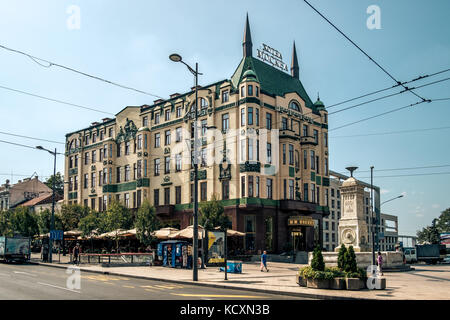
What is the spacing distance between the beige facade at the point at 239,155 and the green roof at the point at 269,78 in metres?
0.15

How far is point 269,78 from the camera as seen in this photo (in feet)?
166

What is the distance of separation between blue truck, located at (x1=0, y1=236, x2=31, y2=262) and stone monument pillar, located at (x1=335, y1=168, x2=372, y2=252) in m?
26.3

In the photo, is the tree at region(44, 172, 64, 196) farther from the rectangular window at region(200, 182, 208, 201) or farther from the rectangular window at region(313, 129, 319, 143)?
the rectangular window at region(313, 129, 319, 143)

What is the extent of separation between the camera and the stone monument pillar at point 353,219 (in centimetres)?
3136

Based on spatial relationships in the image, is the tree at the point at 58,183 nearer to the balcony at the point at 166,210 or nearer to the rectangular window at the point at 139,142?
the rectangular window at the point at 139,142

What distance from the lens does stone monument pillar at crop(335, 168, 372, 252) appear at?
31.4 meters

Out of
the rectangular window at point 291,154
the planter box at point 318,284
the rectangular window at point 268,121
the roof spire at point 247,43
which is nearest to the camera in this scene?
the planter box at point 318,284

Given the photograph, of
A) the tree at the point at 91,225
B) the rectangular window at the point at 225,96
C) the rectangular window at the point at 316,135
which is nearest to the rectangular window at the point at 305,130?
the rectangular window at the point at 316,135

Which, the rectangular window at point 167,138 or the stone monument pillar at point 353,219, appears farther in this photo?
the rectangular window at point 167,138

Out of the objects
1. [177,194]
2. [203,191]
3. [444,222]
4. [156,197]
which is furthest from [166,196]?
[444,222]

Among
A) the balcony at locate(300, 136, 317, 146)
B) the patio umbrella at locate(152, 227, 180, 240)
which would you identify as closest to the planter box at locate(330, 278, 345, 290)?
the patio umbrella at locate(152, 227, 180, 240)

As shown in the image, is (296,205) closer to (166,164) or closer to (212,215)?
(212,215)

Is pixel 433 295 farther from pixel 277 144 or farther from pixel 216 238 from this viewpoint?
pixel 277 144
